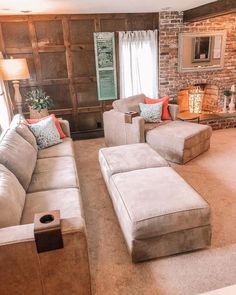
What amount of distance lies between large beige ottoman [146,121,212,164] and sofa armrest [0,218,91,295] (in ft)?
7.94

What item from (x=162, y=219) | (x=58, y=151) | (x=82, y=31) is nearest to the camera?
(x=162, y=219)

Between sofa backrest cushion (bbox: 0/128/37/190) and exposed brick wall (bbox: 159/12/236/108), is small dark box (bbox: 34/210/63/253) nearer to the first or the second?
sofa backrest cushion (bbox: 0/128/37/190)

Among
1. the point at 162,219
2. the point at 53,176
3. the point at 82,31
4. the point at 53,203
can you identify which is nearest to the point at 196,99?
the point at 82,31

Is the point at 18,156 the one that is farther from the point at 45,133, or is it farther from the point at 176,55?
the point at 176,55

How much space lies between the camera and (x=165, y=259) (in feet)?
6.64

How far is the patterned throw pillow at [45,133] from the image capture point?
3.34 metres

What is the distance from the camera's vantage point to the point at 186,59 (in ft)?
16.5

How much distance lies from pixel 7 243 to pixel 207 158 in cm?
316

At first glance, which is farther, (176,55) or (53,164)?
(176,55)

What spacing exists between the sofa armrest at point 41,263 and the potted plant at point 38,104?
10.3 ft

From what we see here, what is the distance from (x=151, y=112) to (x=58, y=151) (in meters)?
1.75

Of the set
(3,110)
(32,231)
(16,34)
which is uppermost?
(16,34)

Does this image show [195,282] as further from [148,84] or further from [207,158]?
[148,84]

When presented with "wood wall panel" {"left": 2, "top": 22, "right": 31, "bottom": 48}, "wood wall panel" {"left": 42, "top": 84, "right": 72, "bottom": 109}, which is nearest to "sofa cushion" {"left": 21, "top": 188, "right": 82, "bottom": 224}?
"wood wall panel" {"left": 42, "top": 84, "right": 72, "bottom": 109}
